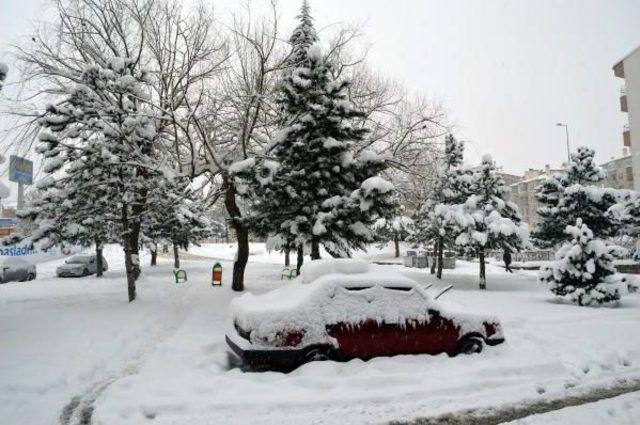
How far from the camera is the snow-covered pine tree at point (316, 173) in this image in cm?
1345

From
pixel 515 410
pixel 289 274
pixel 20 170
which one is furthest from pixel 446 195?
pixel 20 170

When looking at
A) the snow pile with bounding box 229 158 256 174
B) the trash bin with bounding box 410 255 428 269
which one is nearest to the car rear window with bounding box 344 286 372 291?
the snow pile with bounding box 229 158 256 174


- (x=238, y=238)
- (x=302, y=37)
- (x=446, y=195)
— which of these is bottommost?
(x=238, y=238)

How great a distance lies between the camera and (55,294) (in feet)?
52.0

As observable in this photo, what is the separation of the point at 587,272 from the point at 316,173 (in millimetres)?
9336

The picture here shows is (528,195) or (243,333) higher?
(528,195)

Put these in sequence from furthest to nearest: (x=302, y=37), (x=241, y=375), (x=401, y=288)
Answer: (x=302, y=37) < (x=401, y=288) < (x=241, y=375)

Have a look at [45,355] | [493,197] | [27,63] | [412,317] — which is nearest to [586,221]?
[493,197]

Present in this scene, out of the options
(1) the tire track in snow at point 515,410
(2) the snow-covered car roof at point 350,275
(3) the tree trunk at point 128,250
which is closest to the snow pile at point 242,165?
(3) the tree trunk at point 128,250

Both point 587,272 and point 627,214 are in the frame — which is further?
point 627,214

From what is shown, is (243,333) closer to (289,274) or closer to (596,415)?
(596,415)

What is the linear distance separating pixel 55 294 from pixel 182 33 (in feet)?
34.8

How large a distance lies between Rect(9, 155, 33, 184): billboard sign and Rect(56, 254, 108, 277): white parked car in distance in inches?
523

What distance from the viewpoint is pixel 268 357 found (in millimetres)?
6414
